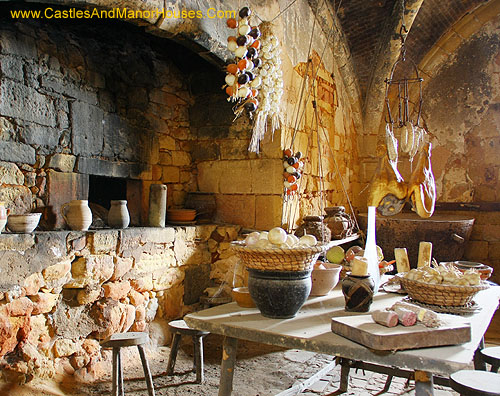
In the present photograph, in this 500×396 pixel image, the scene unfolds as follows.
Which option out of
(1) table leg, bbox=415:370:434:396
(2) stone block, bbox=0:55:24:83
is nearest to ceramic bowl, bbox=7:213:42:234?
(2) stone block, bbox=0:55:24:83

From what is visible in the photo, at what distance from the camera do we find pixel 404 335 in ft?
4.75

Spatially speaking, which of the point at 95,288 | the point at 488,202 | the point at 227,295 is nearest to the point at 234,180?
the point at 227,295

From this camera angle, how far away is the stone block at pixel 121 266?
3.22 metres

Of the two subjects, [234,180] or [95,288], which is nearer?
[95,288]

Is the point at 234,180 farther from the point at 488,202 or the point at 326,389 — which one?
the point at 488,202

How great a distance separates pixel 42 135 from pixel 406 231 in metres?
3.50

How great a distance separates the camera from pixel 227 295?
421 centimetres

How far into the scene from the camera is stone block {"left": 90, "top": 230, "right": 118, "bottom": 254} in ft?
10.0

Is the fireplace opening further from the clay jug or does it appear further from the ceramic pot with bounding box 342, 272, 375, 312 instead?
the ceramic pot with bounding box 342, 272, 375, 312

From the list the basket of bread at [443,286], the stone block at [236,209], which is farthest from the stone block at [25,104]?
the basket of bread at [443,286]

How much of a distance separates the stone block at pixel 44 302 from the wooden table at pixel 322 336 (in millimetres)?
1384

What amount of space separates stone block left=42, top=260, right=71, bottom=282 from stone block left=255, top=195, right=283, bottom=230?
1.84 metres

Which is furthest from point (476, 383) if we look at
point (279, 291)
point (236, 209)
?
point (236, 209)

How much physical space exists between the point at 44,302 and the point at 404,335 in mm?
2244
